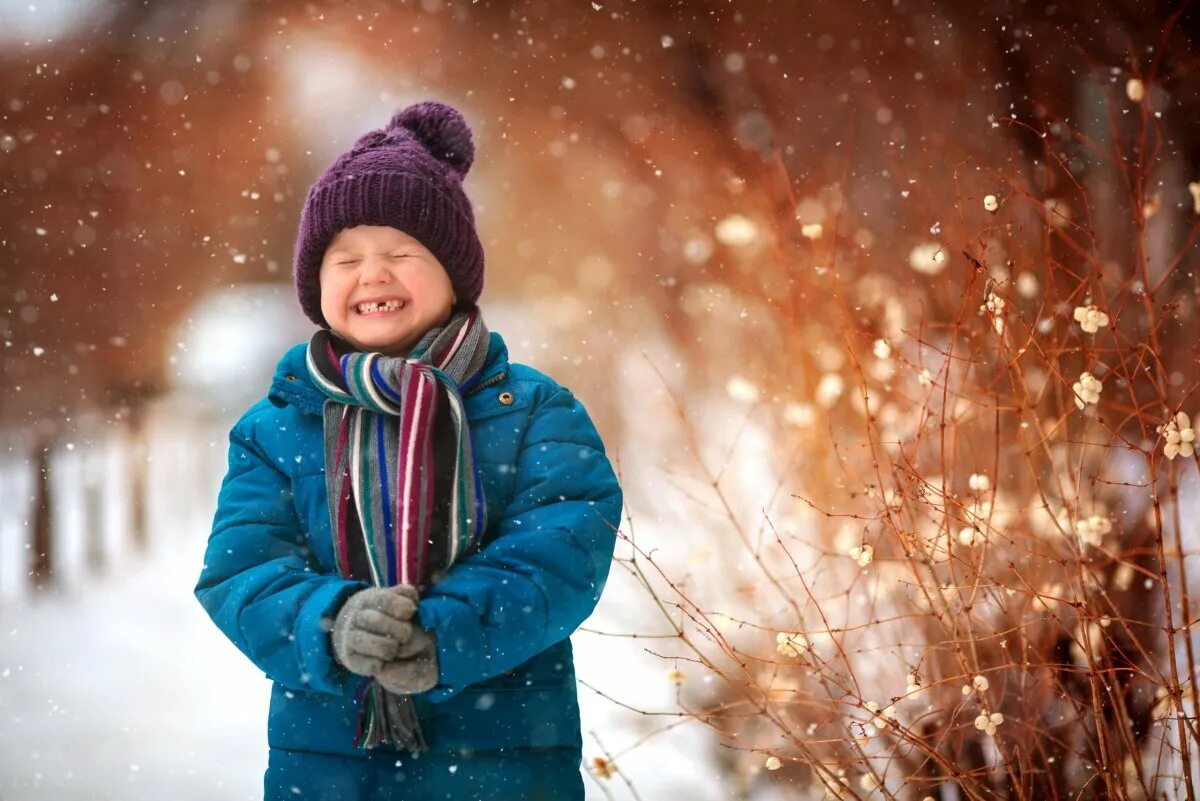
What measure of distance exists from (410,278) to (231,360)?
213 centimetres

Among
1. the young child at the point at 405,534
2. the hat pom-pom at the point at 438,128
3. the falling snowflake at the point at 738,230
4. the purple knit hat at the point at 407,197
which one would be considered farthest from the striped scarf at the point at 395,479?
the falling snowflake at the point at 738,230

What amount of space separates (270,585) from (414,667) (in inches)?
7.3

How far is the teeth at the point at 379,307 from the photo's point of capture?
1216 millimetres

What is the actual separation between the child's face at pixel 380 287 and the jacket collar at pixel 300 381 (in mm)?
65

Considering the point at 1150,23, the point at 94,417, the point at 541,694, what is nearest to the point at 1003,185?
the point at 1150,23

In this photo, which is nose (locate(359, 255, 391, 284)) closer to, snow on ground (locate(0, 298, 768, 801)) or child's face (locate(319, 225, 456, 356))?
child's face (locate(319, 225, 456, 356))

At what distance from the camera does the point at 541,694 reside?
1.14 meters

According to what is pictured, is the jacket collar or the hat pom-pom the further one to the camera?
the hat pom-pom

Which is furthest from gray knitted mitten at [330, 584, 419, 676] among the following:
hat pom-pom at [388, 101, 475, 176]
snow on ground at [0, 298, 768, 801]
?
snow on ground at [0, 298, 768, 801]

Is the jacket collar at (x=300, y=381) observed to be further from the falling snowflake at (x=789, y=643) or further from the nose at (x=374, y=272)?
the falling snowflake at (x=789, y=643)

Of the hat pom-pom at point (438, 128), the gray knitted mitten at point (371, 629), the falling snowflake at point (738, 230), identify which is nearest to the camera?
the gray knitted mitten at point (371, 629)

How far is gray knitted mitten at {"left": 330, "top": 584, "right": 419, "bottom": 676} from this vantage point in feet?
3.22

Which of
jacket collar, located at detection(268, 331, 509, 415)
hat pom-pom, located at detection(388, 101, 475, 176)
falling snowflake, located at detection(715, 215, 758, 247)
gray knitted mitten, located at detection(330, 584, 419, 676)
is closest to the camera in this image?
gray knitted mitten, located at detection(330, 584, 419, 676)

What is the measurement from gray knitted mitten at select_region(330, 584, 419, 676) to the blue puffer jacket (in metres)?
0.02
